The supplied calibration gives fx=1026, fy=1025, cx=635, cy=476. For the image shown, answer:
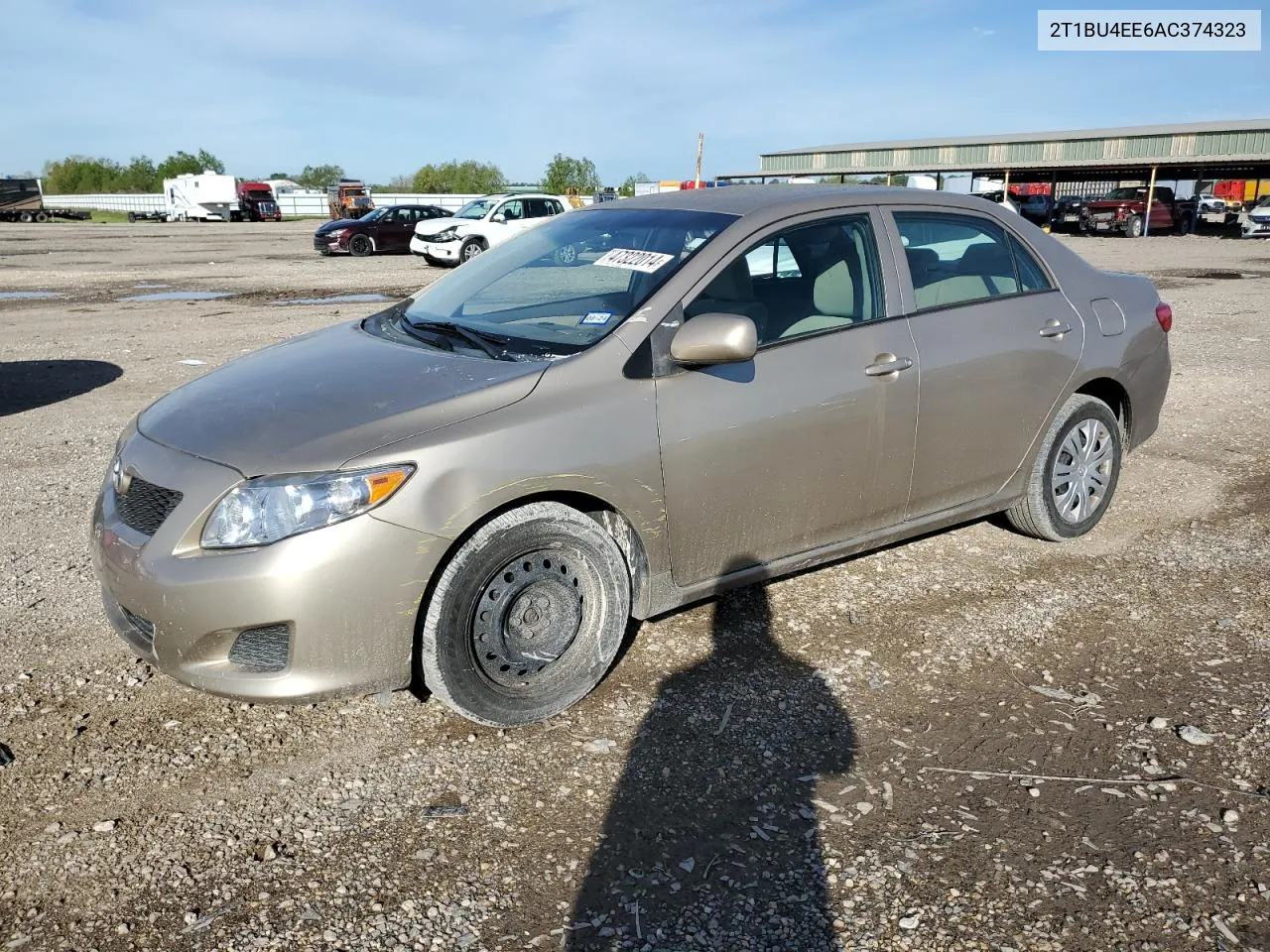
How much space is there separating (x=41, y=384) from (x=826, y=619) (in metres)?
8.04

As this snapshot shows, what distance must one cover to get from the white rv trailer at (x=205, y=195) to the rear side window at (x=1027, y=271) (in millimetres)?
63372

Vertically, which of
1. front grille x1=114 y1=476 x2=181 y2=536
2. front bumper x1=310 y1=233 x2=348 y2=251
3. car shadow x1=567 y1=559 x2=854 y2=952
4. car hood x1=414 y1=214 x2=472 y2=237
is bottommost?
car shadow x1=567 y1=559 x2=854 y2=952

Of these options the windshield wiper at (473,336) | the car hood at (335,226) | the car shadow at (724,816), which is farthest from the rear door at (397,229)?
the car shadow at (724,816)

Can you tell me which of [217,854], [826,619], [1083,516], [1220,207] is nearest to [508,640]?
[217,854]

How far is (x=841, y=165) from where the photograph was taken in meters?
58.8

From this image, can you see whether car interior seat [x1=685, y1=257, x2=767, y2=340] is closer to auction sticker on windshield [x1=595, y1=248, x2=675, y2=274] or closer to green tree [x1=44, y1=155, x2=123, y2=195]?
auction sticker on windshield [x1=595, y1=248, x2=675, y2=274]

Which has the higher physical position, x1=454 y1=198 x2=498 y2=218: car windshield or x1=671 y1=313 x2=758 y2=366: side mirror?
x1=454 y1=198 x2=498 y2=218: car windshield

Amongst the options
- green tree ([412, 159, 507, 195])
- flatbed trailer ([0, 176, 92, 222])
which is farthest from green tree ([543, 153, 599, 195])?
flatbed trailer ([0, 176, 92, 222])

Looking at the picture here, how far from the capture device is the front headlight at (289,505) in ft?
9.73

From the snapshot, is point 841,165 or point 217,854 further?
point 841,165

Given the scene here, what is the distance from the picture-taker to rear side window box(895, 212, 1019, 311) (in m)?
4.27

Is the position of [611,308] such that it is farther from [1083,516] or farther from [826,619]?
[1083,516]

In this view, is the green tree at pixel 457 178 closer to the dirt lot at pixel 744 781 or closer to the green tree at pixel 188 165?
the green tree at pixel 188 165

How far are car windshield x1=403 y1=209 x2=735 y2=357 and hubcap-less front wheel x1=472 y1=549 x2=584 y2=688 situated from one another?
74 cm
